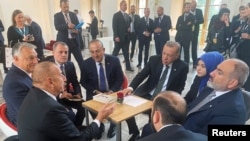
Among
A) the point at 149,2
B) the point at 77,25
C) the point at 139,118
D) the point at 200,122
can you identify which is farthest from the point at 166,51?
the point at 149,2

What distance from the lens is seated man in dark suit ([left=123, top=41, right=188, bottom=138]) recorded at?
239 cm

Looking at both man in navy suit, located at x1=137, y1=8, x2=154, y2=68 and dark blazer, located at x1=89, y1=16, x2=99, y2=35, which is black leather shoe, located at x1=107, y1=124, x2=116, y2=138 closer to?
man in navy suit, located at x1=137, y1=8, x2=154, y2=68

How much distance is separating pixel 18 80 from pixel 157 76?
59.8 inches

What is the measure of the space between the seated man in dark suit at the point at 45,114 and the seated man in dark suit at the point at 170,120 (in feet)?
1.75

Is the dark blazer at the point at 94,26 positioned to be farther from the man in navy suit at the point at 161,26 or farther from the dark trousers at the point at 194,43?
the dark trousers at the point at 194,43

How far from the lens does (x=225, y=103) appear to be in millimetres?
1505

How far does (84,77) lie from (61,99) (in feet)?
1.46

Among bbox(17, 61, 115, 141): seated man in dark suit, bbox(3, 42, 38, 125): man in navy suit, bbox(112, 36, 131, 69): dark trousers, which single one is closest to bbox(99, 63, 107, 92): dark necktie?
bbox(3, 42, 38, 125): man in navy suit

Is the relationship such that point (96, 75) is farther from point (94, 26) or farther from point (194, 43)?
point (94, 26)

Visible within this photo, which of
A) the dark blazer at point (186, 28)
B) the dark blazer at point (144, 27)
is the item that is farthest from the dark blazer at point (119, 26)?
the dark blazer at point (186, 28)

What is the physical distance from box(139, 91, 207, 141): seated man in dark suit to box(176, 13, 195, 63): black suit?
14.6 feet

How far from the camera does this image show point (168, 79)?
8.07 feet

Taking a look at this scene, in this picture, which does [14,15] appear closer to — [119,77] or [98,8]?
[119,77]

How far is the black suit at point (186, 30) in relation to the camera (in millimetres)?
5246
